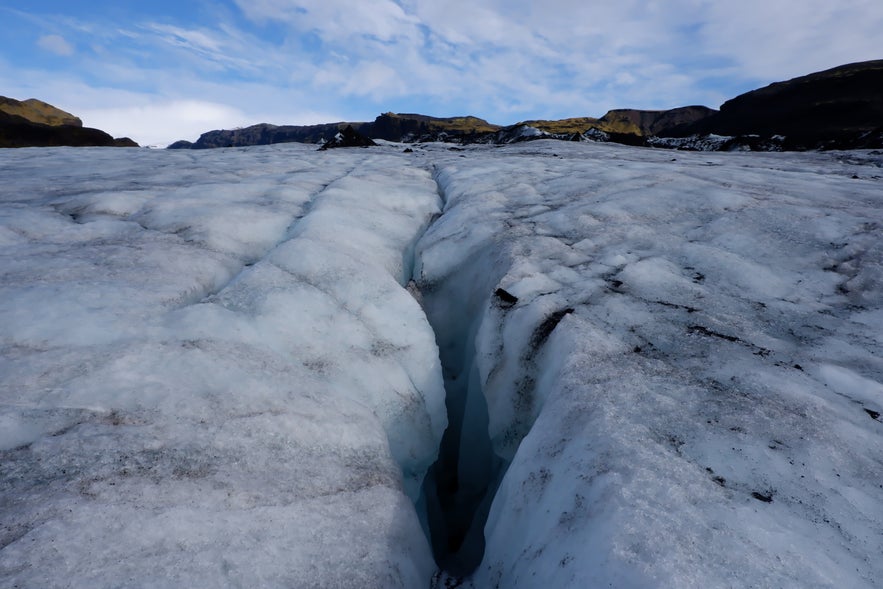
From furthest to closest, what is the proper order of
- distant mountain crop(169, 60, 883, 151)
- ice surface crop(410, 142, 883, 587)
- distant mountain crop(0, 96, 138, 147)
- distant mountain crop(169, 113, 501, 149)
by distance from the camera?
distant mountain crop(169, 113, 501, 149) → distant mountain crop(0, 96, 138, 147) → distant mountain crop(169, 60, 883, 151) → ice surface crop(410, 142, 883, 587)

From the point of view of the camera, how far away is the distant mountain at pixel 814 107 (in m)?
28.0

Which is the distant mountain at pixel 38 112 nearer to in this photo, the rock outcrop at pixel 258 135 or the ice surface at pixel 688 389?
the ice surface at pixel 688 389

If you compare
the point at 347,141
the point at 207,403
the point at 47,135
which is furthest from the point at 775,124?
the point at 47,135

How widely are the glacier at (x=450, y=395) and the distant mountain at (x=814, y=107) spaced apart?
2782cm

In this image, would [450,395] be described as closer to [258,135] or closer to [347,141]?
[347,141]

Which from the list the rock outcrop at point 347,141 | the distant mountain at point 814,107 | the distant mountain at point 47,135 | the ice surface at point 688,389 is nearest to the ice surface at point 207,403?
the ice surface at point 688,389

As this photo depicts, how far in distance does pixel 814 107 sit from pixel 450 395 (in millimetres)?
41317

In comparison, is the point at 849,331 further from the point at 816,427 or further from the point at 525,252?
the point at 525,252

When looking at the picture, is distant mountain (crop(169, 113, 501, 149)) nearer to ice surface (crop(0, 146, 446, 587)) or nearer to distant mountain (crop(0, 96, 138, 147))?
distant mountain (crop(0, 96, 138, 147))

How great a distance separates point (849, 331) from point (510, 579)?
77.8 inches

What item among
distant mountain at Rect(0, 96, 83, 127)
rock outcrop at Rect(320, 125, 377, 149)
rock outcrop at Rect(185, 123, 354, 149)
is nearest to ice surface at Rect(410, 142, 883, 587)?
rock outcrop at Rect(320, 125, 377, 149)

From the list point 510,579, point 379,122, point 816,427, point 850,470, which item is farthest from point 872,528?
point 379,122

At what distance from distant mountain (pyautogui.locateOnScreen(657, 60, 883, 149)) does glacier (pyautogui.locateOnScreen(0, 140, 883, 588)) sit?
27823mm

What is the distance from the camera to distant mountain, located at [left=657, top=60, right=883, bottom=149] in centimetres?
2798
